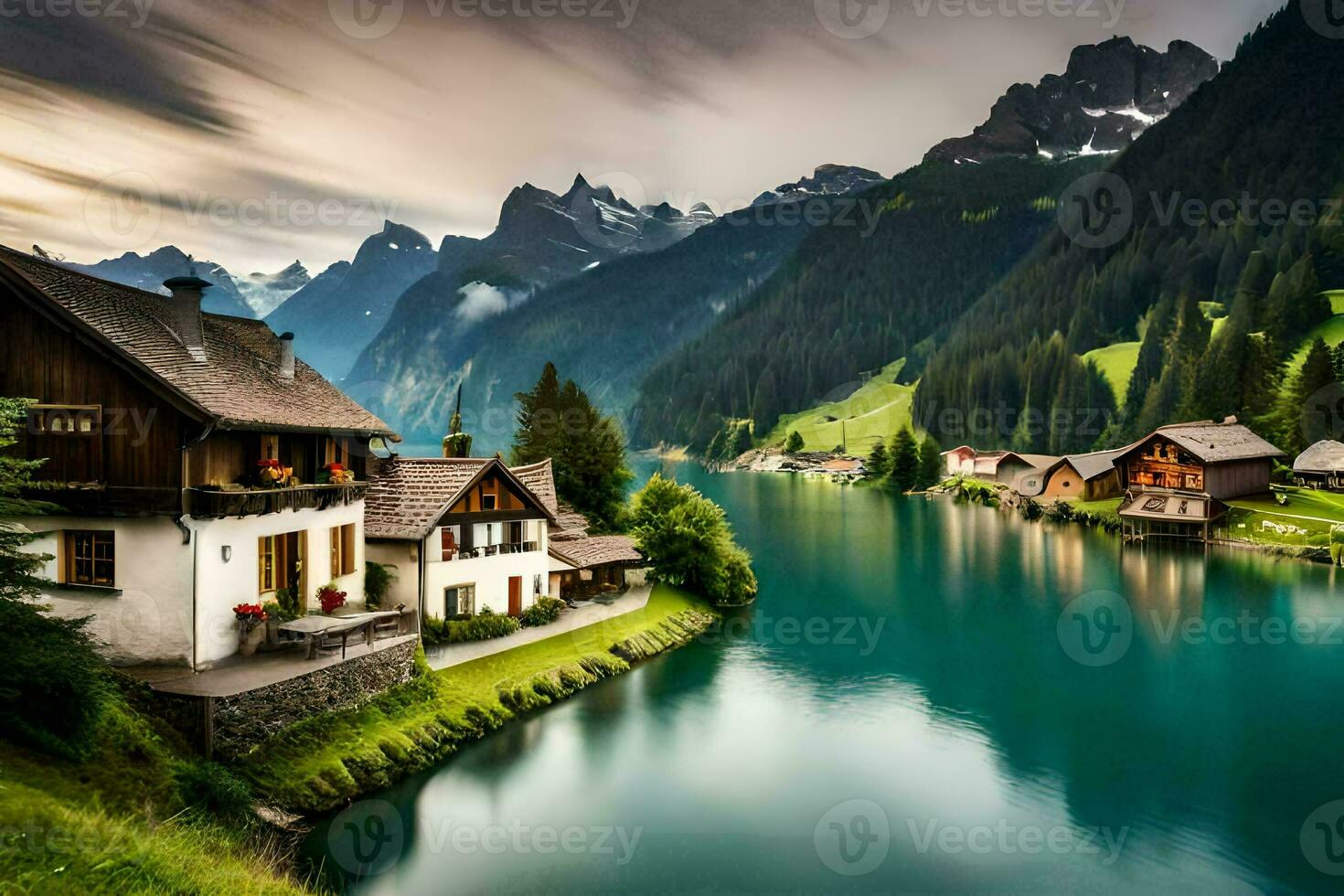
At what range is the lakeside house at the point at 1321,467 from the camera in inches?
2825

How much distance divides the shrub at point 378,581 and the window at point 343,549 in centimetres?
182

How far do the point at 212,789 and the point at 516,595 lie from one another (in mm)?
17061

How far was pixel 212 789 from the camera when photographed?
16.8 metres

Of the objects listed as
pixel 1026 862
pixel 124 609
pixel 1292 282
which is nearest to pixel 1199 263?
pixel 1292 282

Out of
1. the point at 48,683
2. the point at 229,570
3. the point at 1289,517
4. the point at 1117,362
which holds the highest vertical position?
the point at 1117,362

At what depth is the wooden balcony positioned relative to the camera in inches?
803

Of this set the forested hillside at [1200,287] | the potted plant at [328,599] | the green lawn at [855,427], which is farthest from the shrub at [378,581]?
the green lawn at [855,427]

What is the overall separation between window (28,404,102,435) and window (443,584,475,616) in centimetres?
1307

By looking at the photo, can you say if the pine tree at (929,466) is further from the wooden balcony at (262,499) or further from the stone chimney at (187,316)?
the stone chimney at (187,316)

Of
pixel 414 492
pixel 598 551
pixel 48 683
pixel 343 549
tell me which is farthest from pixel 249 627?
pixel 598 551

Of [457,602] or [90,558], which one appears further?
[457,602]

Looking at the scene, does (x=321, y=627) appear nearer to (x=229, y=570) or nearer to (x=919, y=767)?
(x=229, y=570)

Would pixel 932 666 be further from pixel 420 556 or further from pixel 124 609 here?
pixel 124 609

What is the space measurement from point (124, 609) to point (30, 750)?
20.3ft
